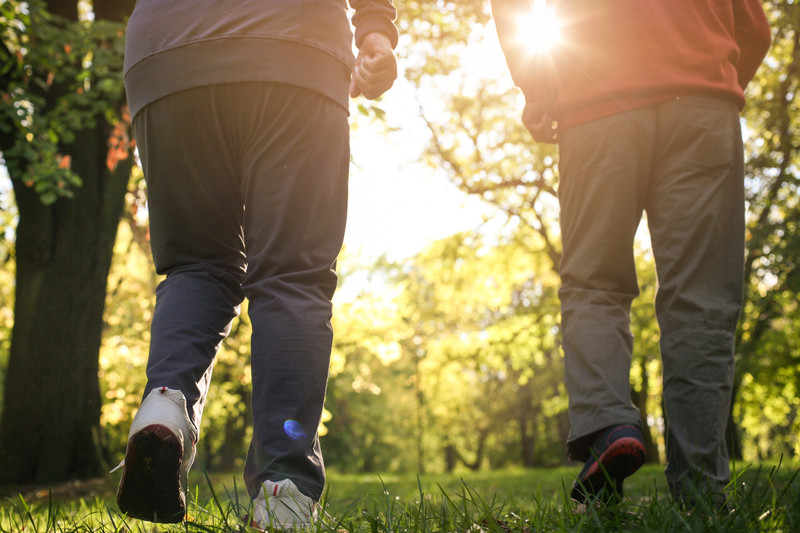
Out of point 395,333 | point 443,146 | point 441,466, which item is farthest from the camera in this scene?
point 441,466

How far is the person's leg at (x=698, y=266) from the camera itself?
1955mm

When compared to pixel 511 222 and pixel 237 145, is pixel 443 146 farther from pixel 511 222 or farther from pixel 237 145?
pixel 237 145

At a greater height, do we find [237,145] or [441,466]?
[237,145]

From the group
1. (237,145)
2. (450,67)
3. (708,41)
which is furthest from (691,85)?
(450,67)

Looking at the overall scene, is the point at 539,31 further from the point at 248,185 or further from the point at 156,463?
the point at 156,463

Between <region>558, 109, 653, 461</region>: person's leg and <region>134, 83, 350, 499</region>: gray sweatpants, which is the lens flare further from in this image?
<region>134, 83, 350, 499</region>: gray sweatpants

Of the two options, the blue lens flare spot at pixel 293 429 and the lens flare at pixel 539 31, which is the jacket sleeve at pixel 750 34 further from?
the blue lens flare spot at pixel 293 429

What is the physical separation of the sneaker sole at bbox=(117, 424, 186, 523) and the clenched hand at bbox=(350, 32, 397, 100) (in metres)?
1.19

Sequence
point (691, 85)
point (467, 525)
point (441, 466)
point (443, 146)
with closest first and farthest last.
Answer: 1. point (467, 525)
2. point (691, 85)
3. point (443, 146)
4. point (441, 466)

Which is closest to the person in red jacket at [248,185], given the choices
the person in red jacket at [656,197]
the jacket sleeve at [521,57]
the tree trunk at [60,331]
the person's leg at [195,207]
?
the person's leg at [195,207]

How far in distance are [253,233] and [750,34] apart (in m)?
2.00

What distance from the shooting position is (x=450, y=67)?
1260 cm

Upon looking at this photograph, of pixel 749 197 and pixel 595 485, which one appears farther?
pixel 749 197

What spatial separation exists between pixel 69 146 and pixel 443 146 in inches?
359
